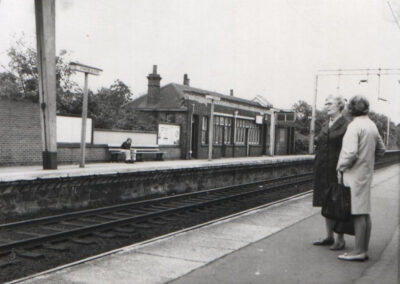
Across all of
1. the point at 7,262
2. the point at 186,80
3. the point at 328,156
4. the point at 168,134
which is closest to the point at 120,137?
the point at 168,134

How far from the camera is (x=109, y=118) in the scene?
87.8 ft

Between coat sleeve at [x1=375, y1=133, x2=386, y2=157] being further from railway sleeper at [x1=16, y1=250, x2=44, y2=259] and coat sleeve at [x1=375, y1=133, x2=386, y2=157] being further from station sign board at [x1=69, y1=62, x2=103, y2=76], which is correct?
station sign board at [x1=69, y1=62, x2=103, y2=76]

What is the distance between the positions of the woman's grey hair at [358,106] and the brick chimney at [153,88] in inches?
1024

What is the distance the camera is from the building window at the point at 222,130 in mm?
30188

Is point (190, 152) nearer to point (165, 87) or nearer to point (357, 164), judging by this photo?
point (165, 87)

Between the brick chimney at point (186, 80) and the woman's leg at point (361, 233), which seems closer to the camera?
the woman's leg at point (361, 233)

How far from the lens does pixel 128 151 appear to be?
20.6m

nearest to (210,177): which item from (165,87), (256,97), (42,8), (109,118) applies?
(42,8)

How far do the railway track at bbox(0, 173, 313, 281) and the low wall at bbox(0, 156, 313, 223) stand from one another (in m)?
1.65

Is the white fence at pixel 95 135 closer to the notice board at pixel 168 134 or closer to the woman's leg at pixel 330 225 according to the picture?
the notice board at pixel 168 134

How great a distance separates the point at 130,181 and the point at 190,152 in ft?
43.8

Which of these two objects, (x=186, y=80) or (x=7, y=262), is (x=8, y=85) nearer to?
(x=7, y=262)

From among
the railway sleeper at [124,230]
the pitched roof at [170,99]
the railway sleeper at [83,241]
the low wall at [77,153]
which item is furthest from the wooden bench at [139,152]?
the railway sleeper at [83,241]

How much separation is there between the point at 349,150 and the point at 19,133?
1373cm
